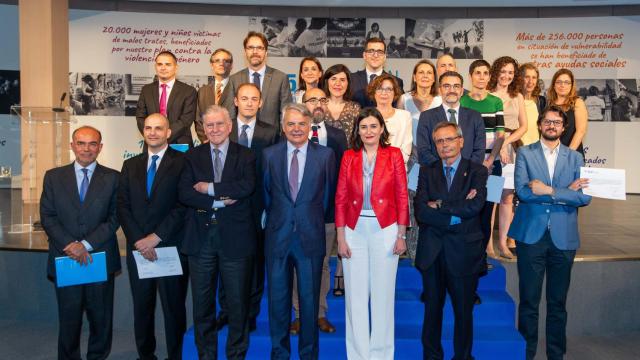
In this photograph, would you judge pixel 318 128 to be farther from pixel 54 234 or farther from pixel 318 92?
pixel 54 234

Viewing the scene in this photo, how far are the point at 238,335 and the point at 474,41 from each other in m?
8.87

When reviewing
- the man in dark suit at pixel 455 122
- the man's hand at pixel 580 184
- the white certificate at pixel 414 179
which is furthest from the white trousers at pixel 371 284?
the man's hand at pixel 580 184

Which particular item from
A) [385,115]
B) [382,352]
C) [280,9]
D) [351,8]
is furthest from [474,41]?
[382,352]

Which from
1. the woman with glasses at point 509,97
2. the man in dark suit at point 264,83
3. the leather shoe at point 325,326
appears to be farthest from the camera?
the woman with glasses at point 509,97

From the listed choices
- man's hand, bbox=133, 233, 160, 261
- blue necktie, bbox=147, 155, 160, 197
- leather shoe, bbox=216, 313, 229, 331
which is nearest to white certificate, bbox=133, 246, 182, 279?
man's hand, bbox=133, 233, 160, 261

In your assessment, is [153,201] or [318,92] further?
[318,92]

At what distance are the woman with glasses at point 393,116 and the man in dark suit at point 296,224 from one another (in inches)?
30.3

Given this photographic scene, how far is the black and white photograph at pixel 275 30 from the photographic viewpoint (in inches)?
438

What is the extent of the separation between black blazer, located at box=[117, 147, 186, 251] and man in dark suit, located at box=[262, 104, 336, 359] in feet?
2.04

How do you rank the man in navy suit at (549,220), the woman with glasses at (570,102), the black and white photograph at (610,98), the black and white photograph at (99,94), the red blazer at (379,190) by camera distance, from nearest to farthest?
1. the red blazer at (379,190)
2. the man in navy suit at (549,220)
3. the woman with glasses at (570,102)
4. the black and white photograph at (99,94)
5. the black and white photograph at (610,98)

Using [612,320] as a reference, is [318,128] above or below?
above

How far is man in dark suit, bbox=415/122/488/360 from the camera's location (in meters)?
3.74

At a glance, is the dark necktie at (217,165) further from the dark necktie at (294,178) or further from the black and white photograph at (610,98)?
the black and white photograph at (610,98)

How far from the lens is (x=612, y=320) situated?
5262 mm
